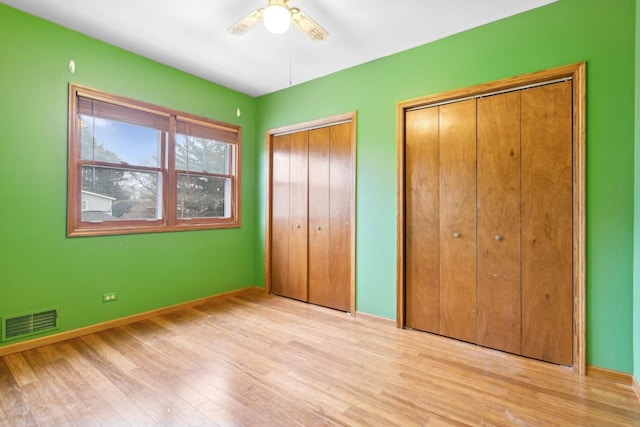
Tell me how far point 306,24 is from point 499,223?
2.20m

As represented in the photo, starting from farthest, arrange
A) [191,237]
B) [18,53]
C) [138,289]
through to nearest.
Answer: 1. [191,237]
2. [138,289]
3. [18,53]

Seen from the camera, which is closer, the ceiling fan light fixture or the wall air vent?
the ceiling fan light fixture

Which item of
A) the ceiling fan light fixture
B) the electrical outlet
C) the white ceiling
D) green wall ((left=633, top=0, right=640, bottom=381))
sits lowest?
the electrical outlet

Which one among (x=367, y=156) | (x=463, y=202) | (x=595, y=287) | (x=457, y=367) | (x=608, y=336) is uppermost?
(x=367, y=156)

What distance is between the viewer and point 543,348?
2.29 metres

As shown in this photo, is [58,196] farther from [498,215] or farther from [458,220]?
[498,215]

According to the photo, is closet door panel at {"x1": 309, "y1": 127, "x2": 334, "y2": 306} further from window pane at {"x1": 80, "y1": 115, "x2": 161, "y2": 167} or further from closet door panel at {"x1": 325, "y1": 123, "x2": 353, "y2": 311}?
window pane at {"x1": 80, "y1": 115, "x2": 161, "y2": 167}

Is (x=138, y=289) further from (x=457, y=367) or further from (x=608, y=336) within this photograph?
(x=608, y=336)

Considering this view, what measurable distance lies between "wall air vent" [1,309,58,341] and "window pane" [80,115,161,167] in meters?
1.44

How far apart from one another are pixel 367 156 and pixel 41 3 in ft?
9.96

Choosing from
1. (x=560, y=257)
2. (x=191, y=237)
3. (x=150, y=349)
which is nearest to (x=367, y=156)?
(x=560, y=257)

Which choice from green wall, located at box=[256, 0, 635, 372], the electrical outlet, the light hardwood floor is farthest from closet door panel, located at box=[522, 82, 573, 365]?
the electrical outlet

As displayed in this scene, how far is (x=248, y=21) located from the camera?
2.10 m

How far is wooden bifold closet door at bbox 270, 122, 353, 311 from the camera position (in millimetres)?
3432
